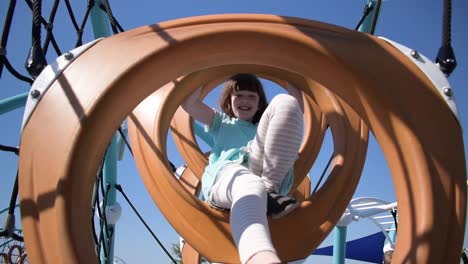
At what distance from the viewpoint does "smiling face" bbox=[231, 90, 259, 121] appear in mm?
1386

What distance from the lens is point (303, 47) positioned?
0.69m

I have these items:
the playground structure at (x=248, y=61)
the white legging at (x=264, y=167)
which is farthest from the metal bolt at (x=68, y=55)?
the white legging at (x=264, y=167)

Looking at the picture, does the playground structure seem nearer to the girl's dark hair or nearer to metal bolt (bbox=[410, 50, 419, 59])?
metal bolt (bbox=[410, 50, 419, 59])

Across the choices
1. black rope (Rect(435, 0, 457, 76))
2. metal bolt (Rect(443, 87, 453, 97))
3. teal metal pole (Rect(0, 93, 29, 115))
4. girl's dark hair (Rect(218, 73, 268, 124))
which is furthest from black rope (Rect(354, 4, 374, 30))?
teal metal pole (Rect(0, 93, 29, 115))

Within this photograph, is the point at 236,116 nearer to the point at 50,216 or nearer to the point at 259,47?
the point at 259,47

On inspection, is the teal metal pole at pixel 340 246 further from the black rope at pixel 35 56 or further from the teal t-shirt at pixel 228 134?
the black rope at pixel 35 56

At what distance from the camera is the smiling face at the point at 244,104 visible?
1386mm

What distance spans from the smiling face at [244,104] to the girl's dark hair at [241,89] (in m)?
0.02

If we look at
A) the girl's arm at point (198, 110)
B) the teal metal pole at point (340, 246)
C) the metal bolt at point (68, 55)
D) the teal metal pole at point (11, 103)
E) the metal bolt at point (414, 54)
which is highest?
the metal bolt at point (68, 55)

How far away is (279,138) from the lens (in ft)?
2.82

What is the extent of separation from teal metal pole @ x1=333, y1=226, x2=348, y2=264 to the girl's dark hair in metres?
1.45

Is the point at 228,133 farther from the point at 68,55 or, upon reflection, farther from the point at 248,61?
the point at 68,55

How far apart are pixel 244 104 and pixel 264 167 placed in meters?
0.52

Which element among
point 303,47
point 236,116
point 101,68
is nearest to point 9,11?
point 101,68
